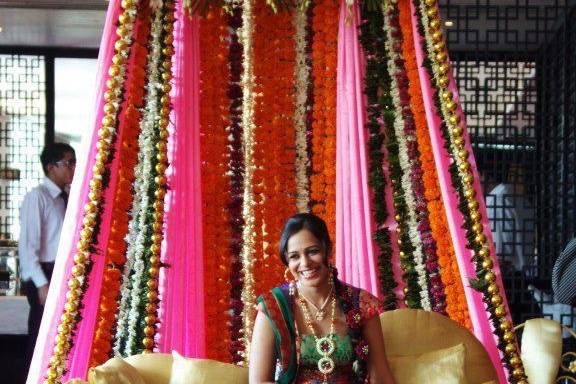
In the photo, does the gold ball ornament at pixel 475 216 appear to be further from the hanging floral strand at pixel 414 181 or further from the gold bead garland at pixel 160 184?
the gold bead garland at pixel 160 184

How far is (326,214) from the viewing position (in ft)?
14.2

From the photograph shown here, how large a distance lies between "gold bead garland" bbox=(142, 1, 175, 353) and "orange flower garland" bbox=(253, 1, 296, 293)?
432 millimetres

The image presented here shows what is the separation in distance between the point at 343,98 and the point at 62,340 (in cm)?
153

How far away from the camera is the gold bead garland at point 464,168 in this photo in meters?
3.92

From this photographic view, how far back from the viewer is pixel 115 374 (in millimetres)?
3178

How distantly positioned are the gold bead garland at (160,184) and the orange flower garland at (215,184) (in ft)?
0.79

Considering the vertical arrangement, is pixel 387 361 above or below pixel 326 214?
below

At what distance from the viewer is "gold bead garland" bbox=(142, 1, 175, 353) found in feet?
13.1

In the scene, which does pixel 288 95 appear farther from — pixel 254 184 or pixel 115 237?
pixel 115 237

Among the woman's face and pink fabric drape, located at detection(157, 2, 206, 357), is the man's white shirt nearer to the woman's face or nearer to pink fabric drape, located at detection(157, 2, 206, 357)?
pink fabric drape, located at detection(157, 2, 206, 357)

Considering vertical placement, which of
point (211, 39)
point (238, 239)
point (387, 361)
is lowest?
point (387, 361)

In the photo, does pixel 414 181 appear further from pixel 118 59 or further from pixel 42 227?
pixel 42 227

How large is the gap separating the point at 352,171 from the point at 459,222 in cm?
50

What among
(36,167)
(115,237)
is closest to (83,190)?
(115,237)
